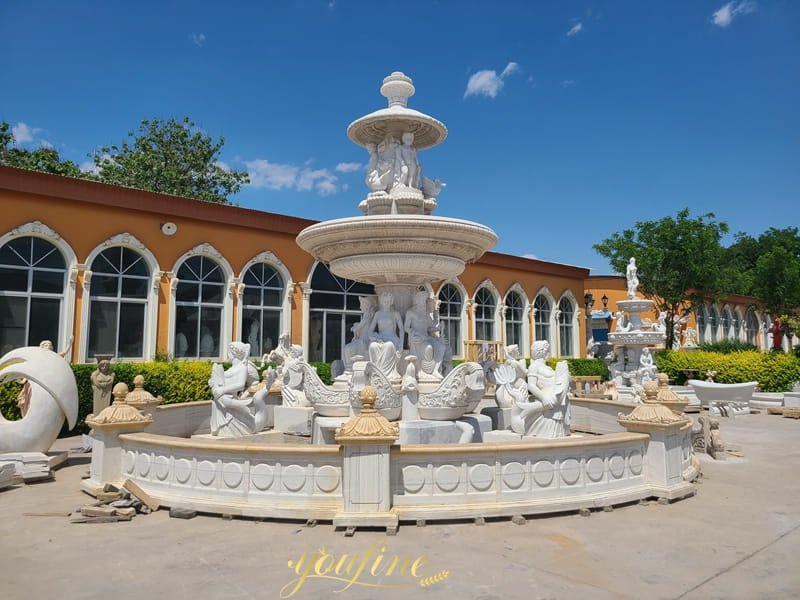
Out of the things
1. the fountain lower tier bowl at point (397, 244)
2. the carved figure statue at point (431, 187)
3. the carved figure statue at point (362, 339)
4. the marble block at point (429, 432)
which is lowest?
the marble block at point (429, 432)

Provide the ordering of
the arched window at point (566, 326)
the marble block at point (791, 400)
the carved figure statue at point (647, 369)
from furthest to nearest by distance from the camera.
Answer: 1. the arched window at point (566, 326)
2. the carved figure statue at point (647, 369)
3. the marble block at point (791, 400)

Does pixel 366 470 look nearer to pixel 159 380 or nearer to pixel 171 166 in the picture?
pixel 159 380

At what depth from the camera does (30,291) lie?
14.5 meters

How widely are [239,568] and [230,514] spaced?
4.20 feet

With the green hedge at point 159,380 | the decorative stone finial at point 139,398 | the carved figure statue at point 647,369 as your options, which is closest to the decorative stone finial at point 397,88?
the decorative stone finial at point 139,398

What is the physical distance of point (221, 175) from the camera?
1319 inches

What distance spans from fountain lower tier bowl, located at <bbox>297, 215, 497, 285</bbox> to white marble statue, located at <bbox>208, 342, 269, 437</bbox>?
199 centimetres

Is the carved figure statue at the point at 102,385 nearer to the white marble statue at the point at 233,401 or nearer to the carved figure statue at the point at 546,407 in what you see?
the white marble statue at the point at 233,401

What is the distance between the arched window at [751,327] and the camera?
1887 inches

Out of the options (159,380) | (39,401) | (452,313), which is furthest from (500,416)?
(452,313)

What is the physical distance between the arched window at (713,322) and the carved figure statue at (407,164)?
4107 centimetres

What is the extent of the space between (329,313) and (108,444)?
14.3 m

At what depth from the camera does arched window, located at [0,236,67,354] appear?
14156 mm

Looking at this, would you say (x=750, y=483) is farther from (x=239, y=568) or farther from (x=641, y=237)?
(x=641, y=237)
